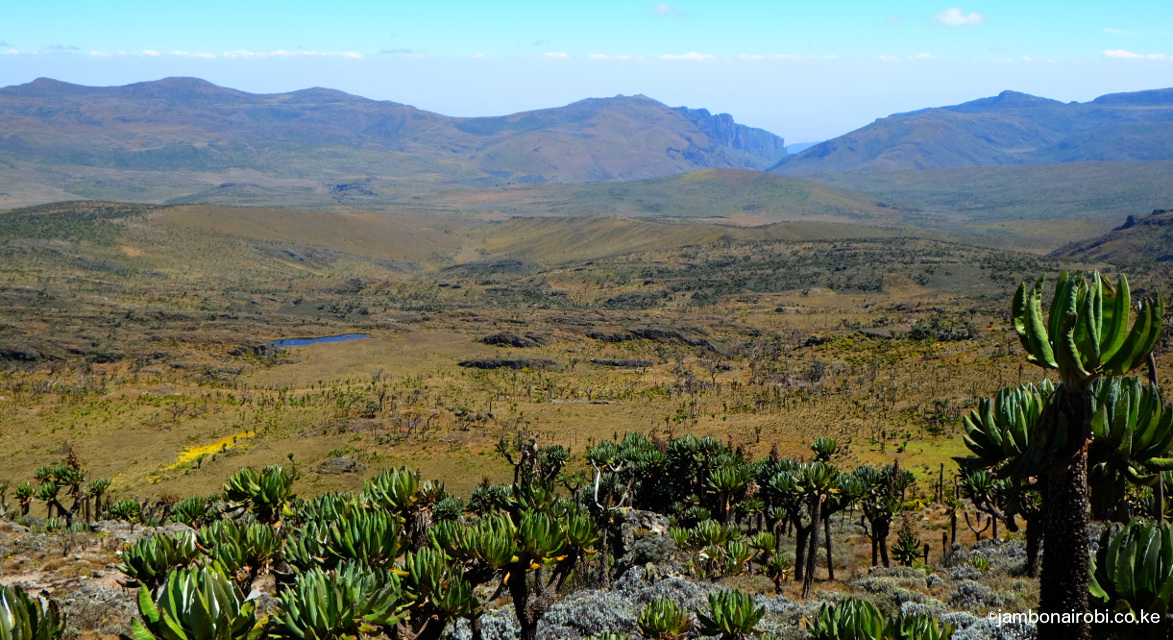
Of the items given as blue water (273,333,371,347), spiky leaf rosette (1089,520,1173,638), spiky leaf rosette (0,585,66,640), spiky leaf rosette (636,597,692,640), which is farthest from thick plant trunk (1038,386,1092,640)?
blue water (273,333,371,347)

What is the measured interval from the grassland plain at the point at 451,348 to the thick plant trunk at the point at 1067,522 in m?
23.7

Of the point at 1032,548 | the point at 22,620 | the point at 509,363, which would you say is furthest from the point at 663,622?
the point at 509,363

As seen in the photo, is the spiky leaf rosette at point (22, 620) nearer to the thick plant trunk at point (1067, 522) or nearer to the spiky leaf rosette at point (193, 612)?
the spiky leaf rosette at point (193, 612)

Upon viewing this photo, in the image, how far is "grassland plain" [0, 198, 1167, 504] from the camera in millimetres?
32094

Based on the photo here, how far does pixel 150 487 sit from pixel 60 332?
106 feet

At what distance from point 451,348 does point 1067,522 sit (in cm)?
5368

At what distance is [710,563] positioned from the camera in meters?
15.3

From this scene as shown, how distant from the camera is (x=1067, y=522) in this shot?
5605mm

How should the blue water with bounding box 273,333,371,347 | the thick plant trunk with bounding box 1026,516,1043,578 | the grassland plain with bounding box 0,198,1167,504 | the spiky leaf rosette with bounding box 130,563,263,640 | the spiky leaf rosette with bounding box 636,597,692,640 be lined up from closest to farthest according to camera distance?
the spiky leaf rosette with bounding box 130,563,263,640 < the spiky leaf rosette with bounding box 636,597,692,640 < the thick plant trunk with bounding box 1026,516,1043,578 < the grassland plain with bounding box 0,198,1167,504 < the blue water with bounding box 273,333,371,347

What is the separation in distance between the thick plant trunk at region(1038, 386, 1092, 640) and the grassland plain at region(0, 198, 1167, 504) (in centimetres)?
2368

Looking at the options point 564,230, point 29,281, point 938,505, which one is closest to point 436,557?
point 938,505

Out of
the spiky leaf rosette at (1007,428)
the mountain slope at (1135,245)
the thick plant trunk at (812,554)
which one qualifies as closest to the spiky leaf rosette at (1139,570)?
the spiky leaf rosette at (1007,428)

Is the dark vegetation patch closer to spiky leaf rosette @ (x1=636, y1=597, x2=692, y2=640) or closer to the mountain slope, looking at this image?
spiky leaf rosette @ (x1=636, y1=597, x2=692, y2=640)

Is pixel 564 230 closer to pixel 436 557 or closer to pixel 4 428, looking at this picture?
pixel 4 428
